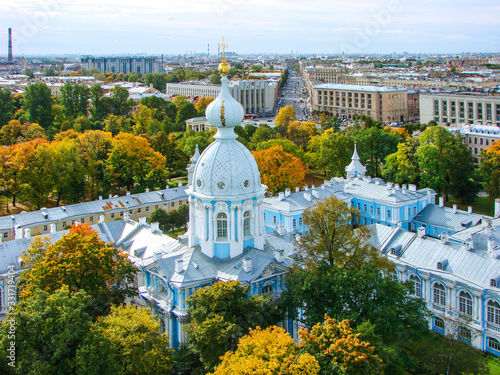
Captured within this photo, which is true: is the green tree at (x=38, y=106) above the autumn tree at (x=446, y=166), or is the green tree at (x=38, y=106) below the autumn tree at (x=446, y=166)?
above

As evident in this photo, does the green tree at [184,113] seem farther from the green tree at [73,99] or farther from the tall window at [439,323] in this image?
the tall window at [439,323]

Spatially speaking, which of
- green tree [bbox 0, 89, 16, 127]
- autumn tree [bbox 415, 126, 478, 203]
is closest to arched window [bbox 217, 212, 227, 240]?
autumn tree [bbox 415, 126, 478, 203]

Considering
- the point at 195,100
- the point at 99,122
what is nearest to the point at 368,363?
the point at 99,122

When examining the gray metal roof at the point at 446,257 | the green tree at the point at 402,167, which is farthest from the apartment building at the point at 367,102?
the gray metal roof at the point at 446,257

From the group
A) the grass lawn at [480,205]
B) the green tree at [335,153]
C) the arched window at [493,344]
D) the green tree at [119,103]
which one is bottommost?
the arched window at [493,344]

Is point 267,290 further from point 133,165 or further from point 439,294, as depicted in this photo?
point 133,165

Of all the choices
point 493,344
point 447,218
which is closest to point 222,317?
point 493,344

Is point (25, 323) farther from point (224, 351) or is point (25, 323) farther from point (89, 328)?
point (224, 351)


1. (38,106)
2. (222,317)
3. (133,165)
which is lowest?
(222,317)
